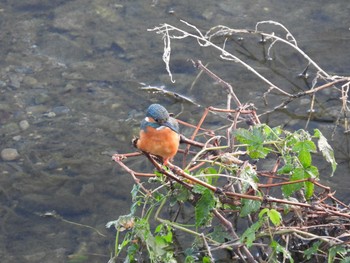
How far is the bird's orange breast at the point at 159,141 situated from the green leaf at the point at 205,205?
31 cm

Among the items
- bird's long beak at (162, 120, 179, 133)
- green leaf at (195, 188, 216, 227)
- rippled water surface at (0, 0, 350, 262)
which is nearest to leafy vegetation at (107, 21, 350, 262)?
green leaf at (195, 188, 216, 227)

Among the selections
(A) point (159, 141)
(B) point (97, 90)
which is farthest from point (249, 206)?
(B) point (97, 90)

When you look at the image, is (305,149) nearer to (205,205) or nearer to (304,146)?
(304,146)

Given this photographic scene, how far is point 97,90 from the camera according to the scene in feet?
22.9

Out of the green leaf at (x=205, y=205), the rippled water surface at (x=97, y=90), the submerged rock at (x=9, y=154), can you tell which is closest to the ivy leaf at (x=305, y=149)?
the green leaf at (x=205, y=205)

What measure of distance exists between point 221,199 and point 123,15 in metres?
4.15

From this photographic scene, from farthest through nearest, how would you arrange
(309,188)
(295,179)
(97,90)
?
1. (97,90)
2. (309,188)
3. (295,179)

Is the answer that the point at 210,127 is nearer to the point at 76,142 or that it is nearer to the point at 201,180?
the point at 76,142

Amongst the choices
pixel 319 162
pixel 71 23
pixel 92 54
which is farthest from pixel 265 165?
pixel 71 23

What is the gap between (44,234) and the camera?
543 cm

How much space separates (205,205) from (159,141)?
1.43 ft

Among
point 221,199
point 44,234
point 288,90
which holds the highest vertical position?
point 221,199

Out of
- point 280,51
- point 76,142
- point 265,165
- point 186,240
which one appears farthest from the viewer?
point 280,51

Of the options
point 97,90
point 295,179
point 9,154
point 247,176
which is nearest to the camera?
point 247,176
